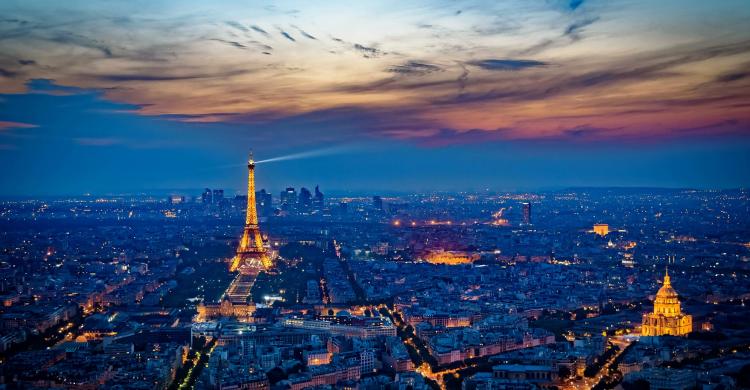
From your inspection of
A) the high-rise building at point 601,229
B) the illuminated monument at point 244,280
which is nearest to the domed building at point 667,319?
the illuminated monument at point 244,280

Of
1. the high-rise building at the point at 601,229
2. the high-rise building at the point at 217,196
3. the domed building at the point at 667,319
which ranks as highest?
the high-rise building at the point at 217,196

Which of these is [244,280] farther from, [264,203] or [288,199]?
[288,199]

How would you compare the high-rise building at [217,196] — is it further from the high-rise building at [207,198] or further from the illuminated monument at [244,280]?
the illuminated monument at [244,280]

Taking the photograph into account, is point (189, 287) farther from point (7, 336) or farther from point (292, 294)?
point (7, 336)

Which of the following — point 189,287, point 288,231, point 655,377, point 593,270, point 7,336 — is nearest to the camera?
point 655,377

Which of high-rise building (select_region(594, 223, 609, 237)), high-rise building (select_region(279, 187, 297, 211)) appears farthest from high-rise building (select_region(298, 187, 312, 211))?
high-rise building (select_region(594, 223, 609, 237))

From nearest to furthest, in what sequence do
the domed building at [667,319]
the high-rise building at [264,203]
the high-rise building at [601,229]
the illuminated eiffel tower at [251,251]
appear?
the domed building at [667,319] → the illuminated eiffel tower at [251,251] → the high-rise building at [601,229] → the high-rise building at [264,203]

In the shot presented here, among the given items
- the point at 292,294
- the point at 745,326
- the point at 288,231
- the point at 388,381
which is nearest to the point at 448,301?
the point at 292,294

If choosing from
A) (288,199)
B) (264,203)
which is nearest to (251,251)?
(264,203)
